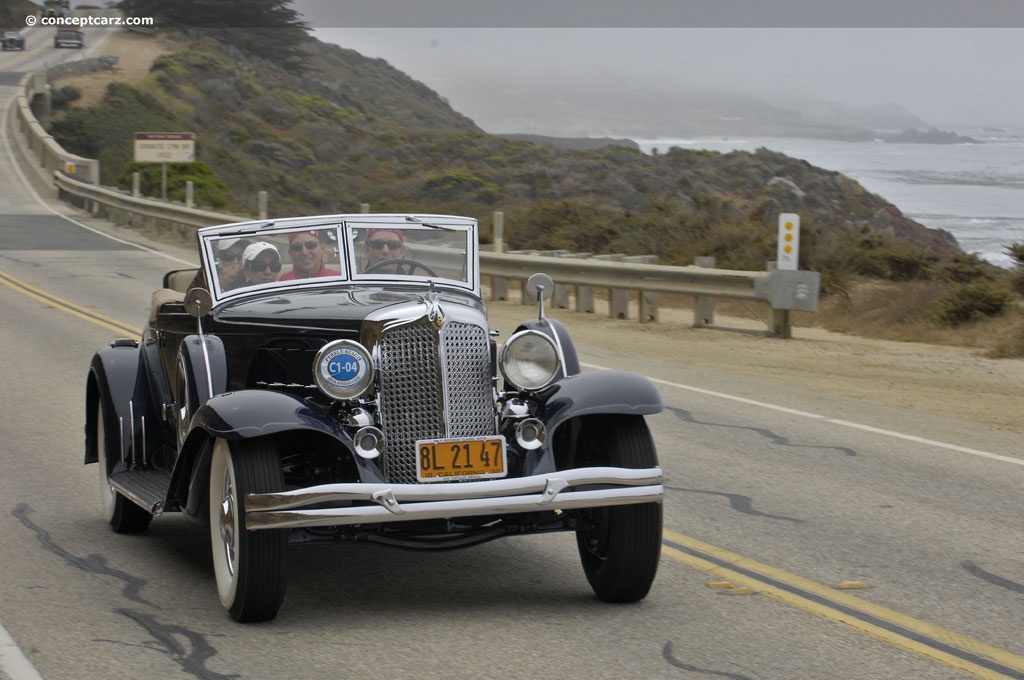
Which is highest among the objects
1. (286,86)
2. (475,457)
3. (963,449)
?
(286,86)

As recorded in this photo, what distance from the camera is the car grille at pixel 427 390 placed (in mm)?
5652

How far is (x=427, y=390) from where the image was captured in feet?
18.8

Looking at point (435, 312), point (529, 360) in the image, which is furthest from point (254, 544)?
point (529, 360)

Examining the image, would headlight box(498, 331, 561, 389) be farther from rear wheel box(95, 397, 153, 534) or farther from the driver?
rear wheel box(95, 397, 153, 534)

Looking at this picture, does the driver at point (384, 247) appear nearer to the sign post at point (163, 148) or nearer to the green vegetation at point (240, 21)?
the sign post at point (163, 148)

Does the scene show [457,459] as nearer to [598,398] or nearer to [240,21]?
[598,398]

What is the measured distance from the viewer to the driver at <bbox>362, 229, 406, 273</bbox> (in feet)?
23.2

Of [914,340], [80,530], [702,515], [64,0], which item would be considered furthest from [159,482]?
[64,0]

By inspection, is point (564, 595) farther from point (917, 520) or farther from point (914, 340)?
point (914, 340)

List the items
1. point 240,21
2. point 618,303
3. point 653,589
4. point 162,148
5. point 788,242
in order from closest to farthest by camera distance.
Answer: point 653,589, point 788,242, point 618,303, point 162,148, point 240,21

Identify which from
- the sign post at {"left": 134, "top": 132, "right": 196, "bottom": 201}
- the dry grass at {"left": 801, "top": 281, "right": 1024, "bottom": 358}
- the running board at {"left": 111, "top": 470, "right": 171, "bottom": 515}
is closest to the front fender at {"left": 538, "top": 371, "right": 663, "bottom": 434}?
the running board at {"left": 111, "top": 470, "right": 171, "bottom": 515}

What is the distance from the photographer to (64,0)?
11994 cm

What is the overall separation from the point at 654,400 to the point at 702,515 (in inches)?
80.5

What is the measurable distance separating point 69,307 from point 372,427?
1402 cm
